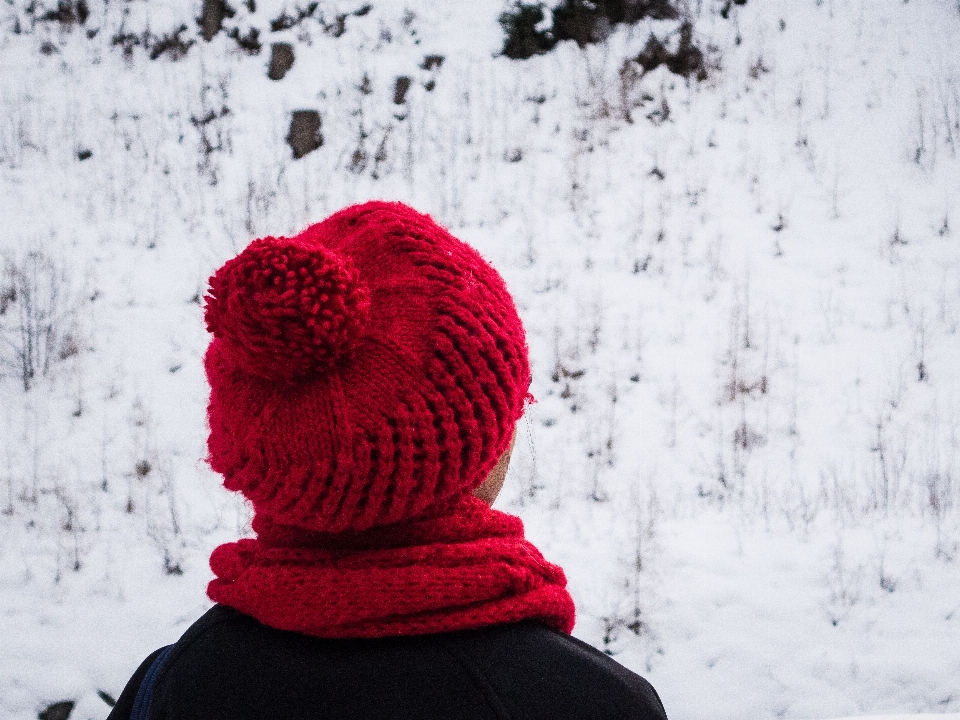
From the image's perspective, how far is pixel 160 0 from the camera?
279 inches

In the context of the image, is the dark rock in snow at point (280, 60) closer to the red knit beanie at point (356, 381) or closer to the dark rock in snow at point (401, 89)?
the dark rock in snow at point (401, 89)

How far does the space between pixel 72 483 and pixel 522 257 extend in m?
3.00

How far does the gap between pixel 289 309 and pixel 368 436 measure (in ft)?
0.55

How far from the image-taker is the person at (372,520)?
2.56 feet

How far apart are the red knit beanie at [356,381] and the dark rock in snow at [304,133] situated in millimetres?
5348

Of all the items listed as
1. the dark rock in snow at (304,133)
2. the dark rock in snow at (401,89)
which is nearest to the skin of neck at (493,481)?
the dark rock in snow at (304,133)

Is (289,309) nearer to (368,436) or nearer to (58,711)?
(368,436)

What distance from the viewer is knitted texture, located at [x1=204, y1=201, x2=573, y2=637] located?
820 millimetres

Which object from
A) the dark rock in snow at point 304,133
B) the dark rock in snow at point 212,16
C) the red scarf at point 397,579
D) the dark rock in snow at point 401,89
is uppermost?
the dark rock in snow at point 212,16

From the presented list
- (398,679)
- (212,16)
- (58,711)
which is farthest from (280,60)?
(398,679)

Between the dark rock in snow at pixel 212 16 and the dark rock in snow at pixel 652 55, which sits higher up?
the dark rock in snow at pixel 212 16

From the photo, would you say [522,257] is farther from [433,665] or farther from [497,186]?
[433,665]

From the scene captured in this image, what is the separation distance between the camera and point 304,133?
6062 mm

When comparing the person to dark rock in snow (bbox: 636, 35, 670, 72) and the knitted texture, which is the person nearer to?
the knitted texture
